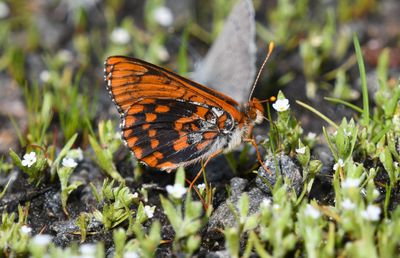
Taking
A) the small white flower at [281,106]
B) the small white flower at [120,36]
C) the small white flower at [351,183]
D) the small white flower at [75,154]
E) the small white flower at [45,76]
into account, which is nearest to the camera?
the small white flower at [351,183]

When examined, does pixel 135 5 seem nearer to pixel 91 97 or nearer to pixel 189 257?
pixel 91 97

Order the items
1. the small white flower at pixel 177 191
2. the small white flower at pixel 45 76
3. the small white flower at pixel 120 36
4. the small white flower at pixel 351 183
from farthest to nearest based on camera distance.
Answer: the small white flower at pixel 120 36 < the small white flower at pixel 45 76 < the small white flower at pixel 177 191 < the small white flower at pixel 351 183

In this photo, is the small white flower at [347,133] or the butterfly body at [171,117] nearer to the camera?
the small white flower at [347,133]

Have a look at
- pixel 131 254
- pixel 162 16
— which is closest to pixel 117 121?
pixel 162 16

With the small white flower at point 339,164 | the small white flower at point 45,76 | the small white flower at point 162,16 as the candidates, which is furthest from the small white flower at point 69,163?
the small white flower at point 162,16

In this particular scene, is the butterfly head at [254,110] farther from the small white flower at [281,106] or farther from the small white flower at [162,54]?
the small white flower at [162,54]

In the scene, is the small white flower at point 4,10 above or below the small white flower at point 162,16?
above

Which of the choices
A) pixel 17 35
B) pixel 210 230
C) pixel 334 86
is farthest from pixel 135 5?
pixel 210 230
